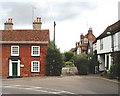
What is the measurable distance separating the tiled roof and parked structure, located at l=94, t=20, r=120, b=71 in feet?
28.9

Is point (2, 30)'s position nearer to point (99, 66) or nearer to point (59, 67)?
point (59, 67)

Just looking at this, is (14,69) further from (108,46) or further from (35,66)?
(108,46)

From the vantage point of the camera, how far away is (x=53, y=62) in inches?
1625

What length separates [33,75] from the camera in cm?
4109

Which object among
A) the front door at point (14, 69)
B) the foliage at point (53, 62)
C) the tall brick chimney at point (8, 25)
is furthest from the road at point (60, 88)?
the tall brick chimney at point (8, 25)

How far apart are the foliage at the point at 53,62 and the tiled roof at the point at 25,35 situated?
1970 millimetres

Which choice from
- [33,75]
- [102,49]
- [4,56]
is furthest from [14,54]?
[102,49]

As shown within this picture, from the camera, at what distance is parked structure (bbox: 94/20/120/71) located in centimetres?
3888

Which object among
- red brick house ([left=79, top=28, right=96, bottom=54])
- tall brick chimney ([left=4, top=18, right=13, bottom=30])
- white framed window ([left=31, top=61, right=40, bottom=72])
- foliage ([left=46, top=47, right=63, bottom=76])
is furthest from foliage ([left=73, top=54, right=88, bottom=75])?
red brick house ([left=79, top=28, right=96, bottom=54])

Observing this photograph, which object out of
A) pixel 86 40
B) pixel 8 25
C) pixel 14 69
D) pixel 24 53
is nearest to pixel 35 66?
pixel 24 53

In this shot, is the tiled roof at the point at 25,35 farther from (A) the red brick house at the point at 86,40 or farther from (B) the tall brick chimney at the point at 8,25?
(A) the red brick house at the point at 86,40

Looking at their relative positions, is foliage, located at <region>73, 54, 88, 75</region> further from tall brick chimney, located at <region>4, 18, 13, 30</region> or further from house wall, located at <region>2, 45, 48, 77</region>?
tall brick chimney, located at <region>4, 18, 13, 30</region>

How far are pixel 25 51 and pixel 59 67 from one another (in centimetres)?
521

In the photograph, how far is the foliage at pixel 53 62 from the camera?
4130cm
